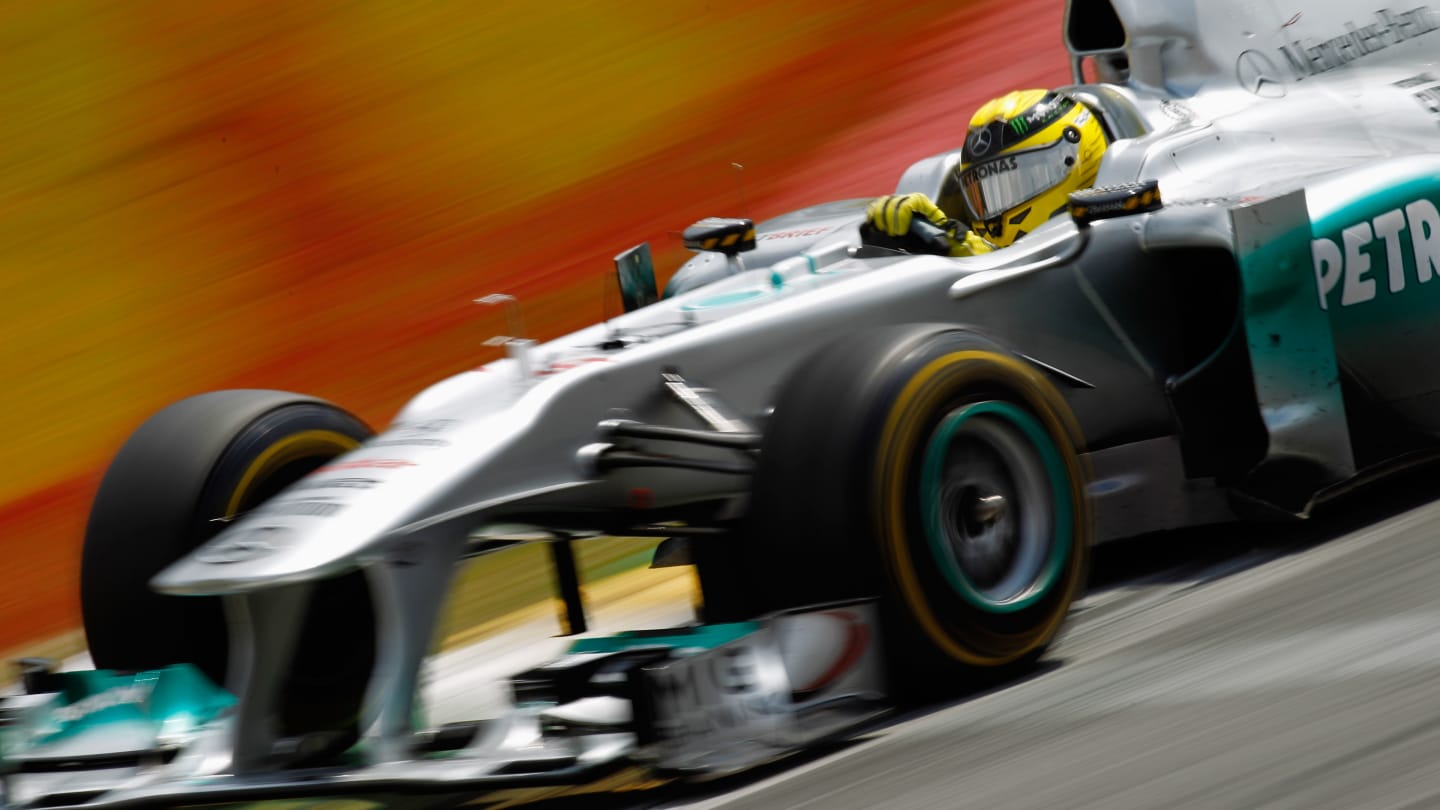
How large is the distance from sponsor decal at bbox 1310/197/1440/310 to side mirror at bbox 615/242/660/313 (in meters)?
2.05

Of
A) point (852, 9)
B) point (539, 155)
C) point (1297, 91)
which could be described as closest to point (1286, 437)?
point (1297, 91)

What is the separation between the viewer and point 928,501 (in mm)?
4031

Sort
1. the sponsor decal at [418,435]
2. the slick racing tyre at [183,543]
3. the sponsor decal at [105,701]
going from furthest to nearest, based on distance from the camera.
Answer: the slick racing tyre at [183,543]
the sponsor decal at [105,701]
the sponsor decal at [418,435]

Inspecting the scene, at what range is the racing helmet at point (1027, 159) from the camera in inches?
225

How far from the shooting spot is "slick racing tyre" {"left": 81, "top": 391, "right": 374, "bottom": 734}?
459 centimetres

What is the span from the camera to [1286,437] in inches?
196

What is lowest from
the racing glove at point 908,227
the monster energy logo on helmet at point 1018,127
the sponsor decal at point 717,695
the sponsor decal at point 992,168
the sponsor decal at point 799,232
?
the sponsor decal at point 717,695

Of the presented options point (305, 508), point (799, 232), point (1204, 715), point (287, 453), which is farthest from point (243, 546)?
point (799, 232)

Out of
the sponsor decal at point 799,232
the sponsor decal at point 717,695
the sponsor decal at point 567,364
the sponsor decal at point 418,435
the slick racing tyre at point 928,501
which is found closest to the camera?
the sponsor decal at point 717,695

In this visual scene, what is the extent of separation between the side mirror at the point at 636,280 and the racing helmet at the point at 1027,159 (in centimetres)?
106

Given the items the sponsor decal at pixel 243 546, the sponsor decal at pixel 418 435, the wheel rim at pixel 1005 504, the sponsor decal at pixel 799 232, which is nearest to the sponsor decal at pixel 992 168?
the sponsor decal at pixel 799 232

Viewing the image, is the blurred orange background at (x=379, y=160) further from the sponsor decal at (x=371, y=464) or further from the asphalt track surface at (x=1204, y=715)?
the asphalt track surface at (x=1204, y=715)

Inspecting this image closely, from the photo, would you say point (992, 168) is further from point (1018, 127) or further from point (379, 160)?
point (379, 160)

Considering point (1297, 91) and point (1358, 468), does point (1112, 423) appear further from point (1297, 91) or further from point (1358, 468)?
point (1297, 91)
